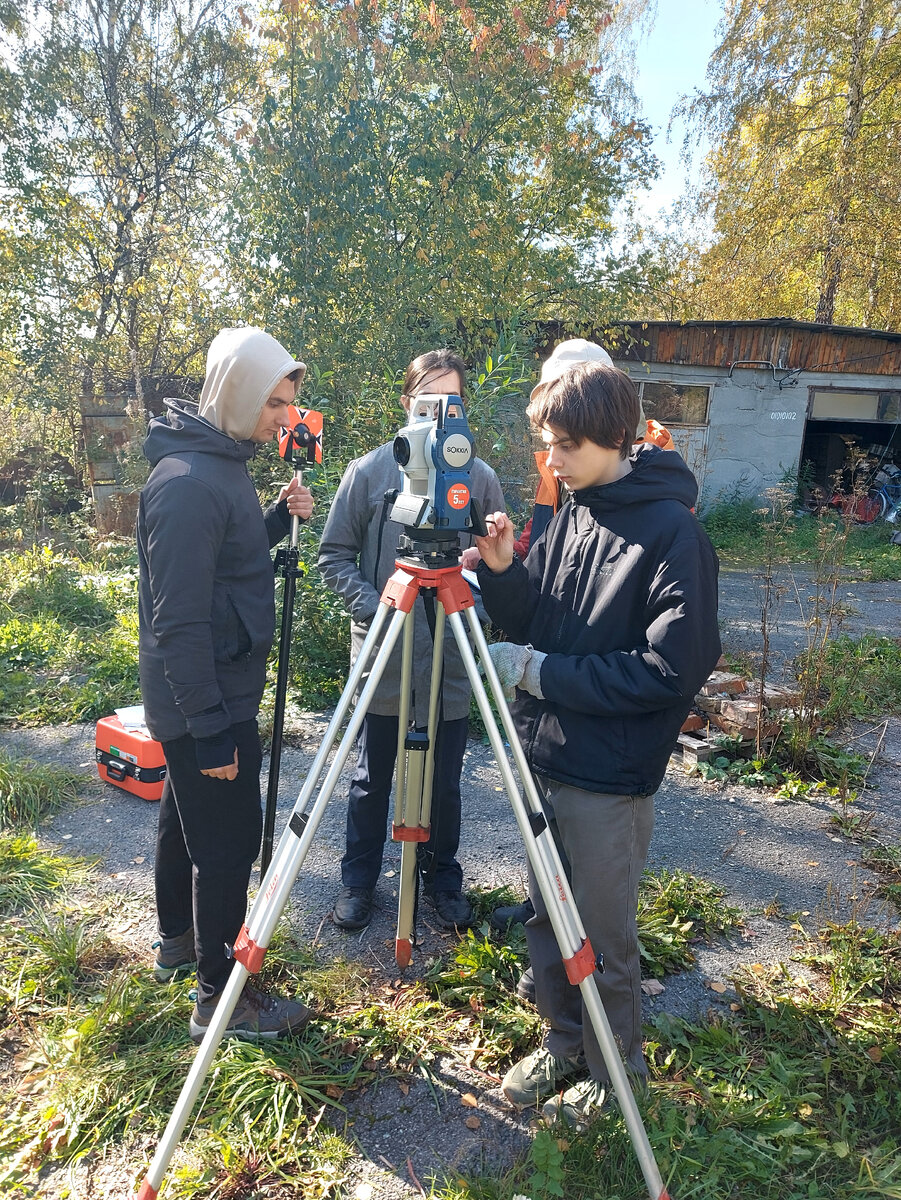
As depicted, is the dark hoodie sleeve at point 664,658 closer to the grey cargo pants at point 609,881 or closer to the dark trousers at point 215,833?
the grey cargo pants at point 609,881

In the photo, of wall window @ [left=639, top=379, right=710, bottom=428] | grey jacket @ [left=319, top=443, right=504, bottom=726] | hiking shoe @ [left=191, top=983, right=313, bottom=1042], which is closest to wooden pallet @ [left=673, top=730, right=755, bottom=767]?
grey jacket @ [left=319, top=443, right=504, bottom=726]

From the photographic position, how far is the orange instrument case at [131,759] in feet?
13.6

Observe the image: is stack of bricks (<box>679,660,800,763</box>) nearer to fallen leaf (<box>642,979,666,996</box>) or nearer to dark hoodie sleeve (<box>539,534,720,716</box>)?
fallen leaf (<box>642,979,666,996</box>)

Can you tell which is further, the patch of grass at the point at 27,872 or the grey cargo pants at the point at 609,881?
the patch of grass at the point at 27,872

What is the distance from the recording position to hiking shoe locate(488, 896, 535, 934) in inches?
122

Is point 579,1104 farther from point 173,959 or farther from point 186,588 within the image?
point 186,588

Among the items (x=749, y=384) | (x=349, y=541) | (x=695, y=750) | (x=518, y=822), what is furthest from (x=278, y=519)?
(x=749, y=384)

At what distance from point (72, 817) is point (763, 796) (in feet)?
12.2

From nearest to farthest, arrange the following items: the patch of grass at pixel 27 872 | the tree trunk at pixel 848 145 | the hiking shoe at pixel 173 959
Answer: the hiking shoe at pixel 173 959 → the patch of grass at pixel 27 872 → the tree trunk at pixel 848 145

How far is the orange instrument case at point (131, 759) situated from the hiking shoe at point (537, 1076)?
8.09 ft

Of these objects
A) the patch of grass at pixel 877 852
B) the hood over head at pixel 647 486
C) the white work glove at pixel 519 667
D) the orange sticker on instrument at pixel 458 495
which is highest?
the hood over head at pixel 647 486

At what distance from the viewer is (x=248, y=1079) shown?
235 centimetres

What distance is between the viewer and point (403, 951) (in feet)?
8.86

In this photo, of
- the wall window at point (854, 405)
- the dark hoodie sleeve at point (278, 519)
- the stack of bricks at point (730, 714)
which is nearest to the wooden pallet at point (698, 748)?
the stack of bricks at point (730, 714)
